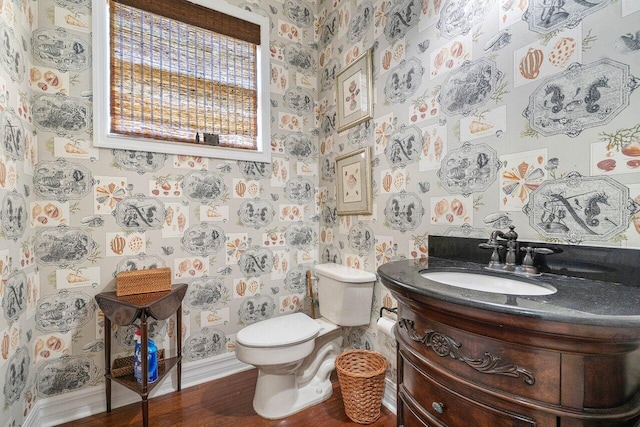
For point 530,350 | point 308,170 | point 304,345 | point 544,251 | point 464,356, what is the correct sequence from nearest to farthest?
point 530,350 < point 464,356 < point 544,251 < point 304,345 < point 308,170

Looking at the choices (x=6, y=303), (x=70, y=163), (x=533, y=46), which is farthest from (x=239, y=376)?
(x=533, y=46)

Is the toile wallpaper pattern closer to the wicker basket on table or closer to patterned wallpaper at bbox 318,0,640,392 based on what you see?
patterned wallpaper at bbox 318,0,640,392

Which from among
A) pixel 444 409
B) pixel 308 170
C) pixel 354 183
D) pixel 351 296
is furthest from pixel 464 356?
pixel 308 170

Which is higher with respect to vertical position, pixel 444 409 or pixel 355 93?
pixel 355 93

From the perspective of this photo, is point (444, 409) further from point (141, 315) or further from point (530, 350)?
point (141, 315)

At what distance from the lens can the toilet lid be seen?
4.98ft

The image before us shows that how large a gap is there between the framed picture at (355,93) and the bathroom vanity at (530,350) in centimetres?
133

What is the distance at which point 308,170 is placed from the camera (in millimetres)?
2416

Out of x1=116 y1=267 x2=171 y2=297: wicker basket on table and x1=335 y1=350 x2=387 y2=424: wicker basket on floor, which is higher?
x1=116 y1=267 x2=171 y2=297: wicker basket on table

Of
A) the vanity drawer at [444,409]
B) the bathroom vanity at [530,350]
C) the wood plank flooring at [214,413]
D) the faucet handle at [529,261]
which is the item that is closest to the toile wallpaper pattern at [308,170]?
the faucet handle at [529,261]

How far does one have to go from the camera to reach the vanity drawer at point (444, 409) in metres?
0.66

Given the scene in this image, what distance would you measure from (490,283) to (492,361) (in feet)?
1.28

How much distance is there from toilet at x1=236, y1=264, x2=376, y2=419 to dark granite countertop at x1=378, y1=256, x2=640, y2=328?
33.0 inches

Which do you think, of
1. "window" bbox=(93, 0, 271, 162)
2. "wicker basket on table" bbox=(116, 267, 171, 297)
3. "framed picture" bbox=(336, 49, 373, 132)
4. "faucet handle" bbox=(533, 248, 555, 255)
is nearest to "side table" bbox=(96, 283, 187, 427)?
"wicker basket on table" bbox=(116, 267, 171, 297)
